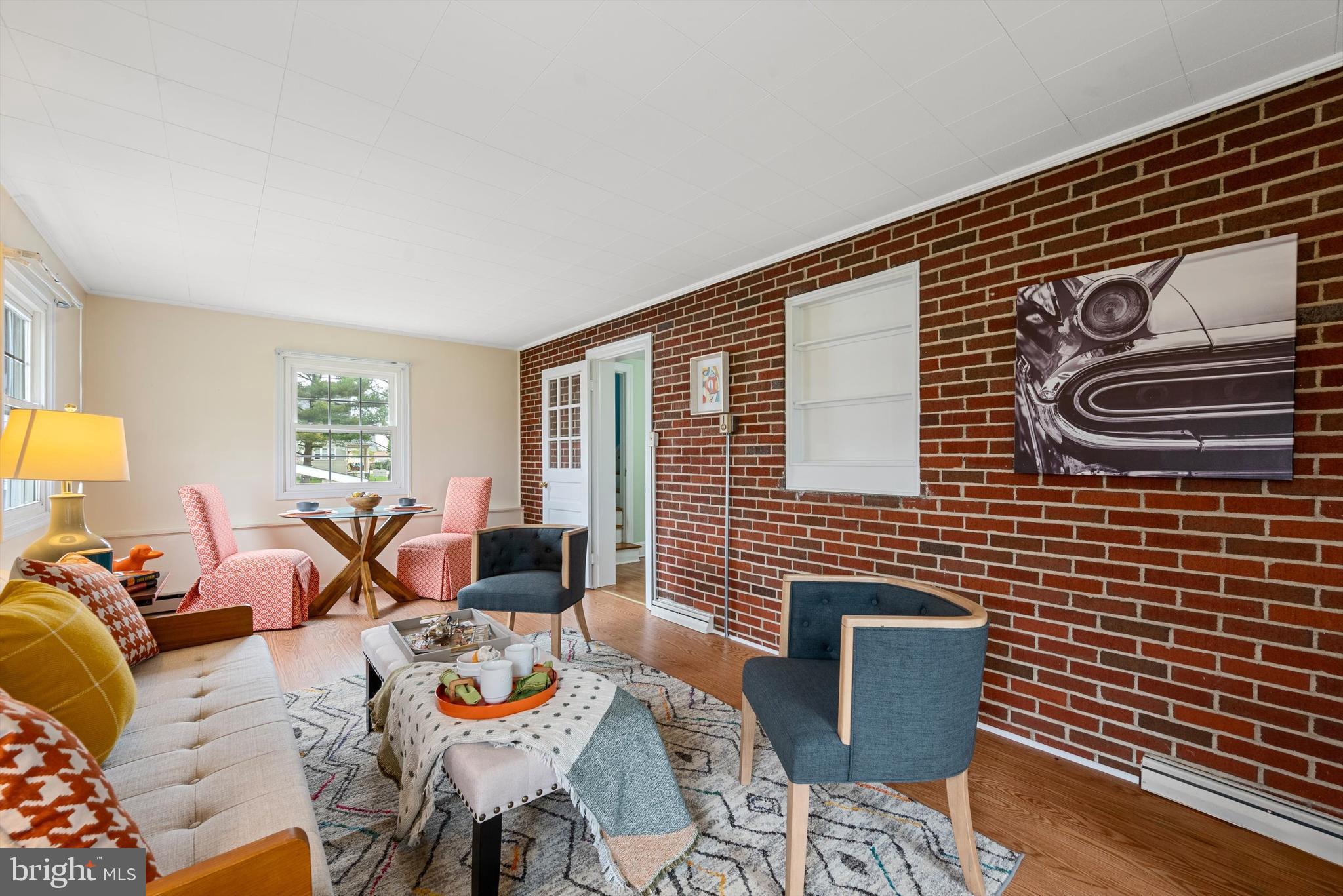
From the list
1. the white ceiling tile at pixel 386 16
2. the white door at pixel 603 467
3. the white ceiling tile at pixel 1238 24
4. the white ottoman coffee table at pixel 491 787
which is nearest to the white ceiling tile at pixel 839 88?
the white ceiling tile at pixel 1238 24

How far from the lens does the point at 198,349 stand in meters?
4.48

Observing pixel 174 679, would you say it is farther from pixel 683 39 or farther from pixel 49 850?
pixel 683 39

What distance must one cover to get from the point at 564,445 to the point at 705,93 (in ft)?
12.8

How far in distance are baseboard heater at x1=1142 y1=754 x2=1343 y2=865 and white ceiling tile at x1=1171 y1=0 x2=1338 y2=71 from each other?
2.35 metres

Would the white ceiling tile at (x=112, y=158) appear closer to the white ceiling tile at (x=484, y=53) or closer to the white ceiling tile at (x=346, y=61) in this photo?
the white ceiling tile at (x=346, y=61)

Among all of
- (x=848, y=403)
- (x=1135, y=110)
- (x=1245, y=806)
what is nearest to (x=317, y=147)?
(x=848, y=403)

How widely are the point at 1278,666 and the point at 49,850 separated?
303 centimetres

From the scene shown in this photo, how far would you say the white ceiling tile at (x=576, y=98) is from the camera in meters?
1.78

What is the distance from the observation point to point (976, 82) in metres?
1.83

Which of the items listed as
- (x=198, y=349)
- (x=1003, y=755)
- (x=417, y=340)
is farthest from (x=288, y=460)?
(x=1003, y=755)

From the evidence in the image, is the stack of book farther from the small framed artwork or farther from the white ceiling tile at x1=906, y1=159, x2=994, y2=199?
the white ceiling tile at x1=906, y1=159, x2=994, y2=199

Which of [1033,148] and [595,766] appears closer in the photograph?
[595,766]

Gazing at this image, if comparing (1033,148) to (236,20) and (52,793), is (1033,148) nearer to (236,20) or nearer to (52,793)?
(236,20)

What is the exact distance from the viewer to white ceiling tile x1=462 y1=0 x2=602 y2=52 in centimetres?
150
